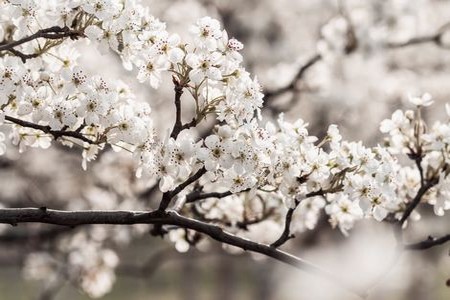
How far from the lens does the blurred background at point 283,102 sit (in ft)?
25.3

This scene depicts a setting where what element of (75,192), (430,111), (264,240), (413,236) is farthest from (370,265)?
(264,240)

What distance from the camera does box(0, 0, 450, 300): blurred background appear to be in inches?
304

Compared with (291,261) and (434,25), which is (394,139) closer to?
(291,261)

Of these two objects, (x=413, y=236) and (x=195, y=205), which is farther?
(x=413, y=236)

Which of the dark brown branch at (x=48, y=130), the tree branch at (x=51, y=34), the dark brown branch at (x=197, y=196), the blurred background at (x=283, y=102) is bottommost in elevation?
the dark brown branch at (x=197, y=196)

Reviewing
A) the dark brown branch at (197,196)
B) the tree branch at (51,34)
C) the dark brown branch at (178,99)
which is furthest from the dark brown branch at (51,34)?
the dark brown branch at (197,196)

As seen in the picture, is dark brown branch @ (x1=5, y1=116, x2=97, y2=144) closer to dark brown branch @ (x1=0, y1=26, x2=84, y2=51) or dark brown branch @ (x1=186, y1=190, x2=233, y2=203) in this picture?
dark brown branch @ (x1=0, y1=26, x2=84, y2=51)

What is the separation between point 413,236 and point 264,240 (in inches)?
431

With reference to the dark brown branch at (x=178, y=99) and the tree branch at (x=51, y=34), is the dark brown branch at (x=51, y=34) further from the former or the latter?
the dark brown branch at (x=178, y=99)

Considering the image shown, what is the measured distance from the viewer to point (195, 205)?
15.3 feet

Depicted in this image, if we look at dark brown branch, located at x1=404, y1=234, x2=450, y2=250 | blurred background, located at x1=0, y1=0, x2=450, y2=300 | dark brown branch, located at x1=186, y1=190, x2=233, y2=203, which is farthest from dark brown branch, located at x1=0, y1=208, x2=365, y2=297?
blurred background, located at x1=0, y1=0, x2=450, y2=300

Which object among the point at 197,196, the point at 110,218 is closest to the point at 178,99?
the point at 110,218

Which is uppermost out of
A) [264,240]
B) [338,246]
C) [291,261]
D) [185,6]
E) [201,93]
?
[338,246]

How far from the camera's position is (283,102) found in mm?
8906
